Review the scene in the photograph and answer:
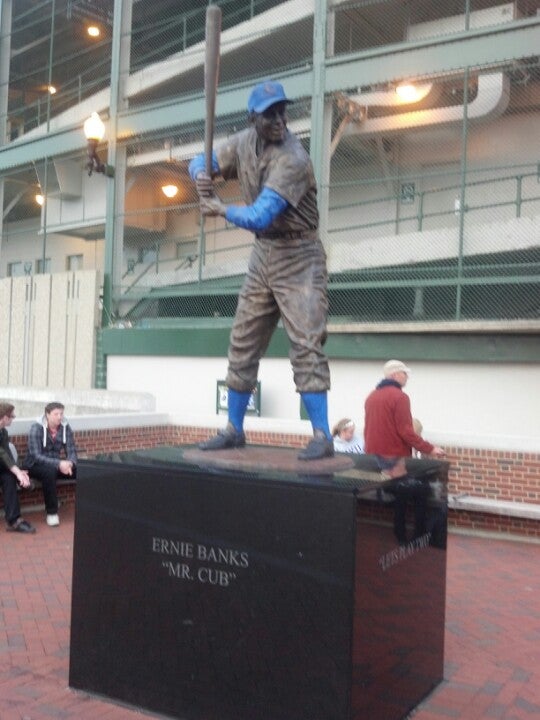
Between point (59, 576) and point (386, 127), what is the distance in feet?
34.8

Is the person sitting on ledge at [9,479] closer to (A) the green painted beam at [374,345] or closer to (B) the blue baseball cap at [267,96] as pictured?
(B) the blue baseball cap at [267,96]

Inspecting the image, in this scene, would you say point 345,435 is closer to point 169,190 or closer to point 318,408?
point 318,408

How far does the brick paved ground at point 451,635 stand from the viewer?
4273 millimetres

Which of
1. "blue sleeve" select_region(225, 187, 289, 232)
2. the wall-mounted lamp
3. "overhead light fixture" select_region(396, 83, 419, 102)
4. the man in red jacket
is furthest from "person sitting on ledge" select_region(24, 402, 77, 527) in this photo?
"overhead light fixture" select_region(396, 83, 419, 102)

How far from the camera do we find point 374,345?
42.2 feet

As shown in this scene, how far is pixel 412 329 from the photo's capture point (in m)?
12.3

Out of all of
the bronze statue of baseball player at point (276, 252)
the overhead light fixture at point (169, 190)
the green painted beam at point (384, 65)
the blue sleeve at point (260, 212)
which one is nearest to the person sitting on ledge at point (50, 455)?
the bronze statue of baseball player at point (276, 252)

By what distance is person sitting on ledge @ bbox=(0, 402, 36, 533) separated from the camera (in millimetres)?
7949

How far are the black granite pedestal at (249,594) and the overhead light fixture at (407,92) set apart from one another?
10.4m

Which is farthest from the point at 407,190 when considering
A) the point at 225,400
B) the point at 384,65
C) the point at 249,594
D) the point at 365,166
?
the point at 249,594

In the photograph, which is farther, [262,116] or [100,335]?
[100,335]

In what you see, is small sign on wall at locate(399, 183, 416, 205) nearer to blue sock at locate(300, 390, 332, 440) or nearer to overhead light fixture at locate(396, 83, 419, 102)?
overhead light fixture at locate(396, 83, 419, 102)

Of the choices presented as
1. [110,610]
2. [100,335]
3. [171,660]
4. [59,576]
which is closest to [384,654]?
[171,660]

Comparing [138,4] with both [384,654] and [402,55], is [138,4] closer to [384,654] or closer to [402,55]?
[402,55]
